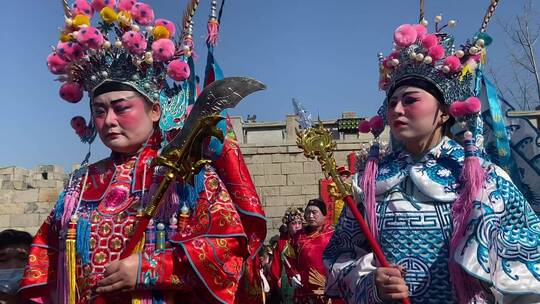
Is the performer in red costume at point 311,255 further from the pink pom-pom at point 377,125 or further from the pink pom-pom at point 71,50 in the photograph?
the pink pom-pom at point 71,50

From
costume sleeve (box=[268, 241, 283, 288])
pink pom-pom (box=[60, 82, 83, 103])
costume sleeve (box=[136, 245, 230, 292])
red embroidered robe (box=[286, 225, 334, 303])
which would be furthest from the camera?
costume sleeve (box=[268, 241, 283, 288])

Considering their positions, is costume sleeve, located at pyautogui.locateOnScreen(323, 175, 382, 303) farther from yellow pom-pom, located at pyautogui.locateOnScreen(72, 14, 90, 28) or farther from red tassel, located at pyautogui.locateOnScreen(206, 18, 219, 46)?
yellow pom-pom, located at pyautogui.locateOnScreen(72, 14, 90, 28)

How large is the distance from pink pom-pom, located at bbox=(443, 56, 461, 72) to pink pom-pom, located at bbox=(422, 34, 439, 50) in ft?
0.33

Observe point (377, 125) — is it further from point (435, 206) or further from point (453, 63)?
point (435, 206)

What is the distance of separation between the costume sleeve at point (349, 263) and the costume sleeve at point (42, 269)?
145cm

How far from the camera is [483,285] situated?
2.62 metres

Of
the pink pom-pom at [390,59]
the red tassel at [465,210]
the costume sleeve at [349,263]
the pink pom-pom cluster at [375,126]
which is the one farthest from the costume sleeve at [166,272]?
the pink pom-pom at [390,59]

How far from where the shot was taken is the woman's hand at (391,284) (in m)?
2.68

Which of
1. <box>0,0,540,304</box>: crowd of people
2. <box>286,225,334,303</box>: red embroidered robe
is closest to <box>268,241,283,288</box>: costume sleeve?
<box>286,225,334,303</box>: red embroidered robe

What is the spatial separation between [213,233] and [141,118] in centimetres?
76

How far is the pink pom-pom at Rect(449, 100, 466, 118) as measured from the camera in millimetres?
2914

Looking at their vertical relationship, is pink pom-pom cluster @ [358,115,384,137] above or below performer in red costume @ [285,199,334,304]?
above

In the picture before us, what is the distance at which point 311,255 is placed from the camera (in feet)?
21.0

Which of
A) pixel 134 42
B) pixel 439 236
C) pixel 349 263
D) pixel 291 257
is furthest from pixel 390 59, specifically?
pixel 291 257
